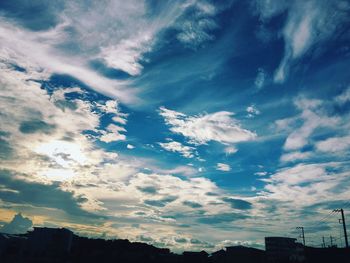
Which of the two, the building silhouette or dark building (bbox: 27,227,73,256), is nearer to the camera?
the building silhouette

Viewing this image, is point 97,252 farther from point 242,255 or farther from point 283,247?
point 283,247

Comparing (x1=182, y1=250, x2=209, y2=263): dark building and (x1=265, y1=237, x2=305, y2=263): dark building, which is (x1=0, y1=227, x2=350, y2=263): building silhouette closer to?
(x1=182, y1=250, x2=209, y2=263): dark building

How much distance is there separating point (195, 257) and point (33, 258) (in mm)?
44364

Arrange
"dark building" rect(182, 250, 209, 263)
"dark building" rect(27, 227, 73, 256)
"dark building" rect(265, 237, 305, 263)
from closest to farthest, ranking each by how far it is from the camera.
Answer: "dark building" rect(27, 227, 73, 256) < "dark building" rect(182, 250, 209, 263) < "dark building" rect(265, 237, 305, 263)

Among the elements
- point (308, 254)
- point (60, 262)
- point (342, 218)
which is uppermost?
point (342, 218)

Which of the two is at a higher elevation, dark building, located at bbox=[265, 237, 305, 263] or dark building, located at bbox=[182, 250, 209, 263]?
dark building, located at bbox=[265, 237, 305, 263]

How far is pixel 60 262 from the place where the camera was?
6638 cm

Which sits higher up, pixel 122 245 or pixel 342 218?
pixel 342 218

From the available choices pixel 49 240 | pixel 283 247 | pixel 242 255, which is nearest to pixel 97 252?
pixel 49 240

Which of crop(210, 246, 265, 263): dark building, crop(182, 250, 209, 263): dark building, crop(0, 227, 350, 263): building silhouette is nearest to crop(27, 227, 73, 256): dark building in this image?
crop(0, 227, 350, 263): building silhouette

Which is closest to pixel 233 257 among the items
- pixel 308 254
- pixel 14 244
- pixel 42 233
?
pixel 308 254

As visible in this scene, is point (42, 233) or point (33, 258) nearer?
point (33, 258)

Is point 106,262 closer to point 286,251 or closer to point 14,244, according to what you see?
point 14,244

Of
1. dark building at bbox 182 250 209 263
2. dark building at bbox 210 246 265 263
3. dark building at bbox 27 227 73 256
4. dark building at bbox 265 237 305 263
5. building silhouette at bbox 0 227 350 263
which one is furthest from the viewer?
dark building at bbox 265 237 305 263
